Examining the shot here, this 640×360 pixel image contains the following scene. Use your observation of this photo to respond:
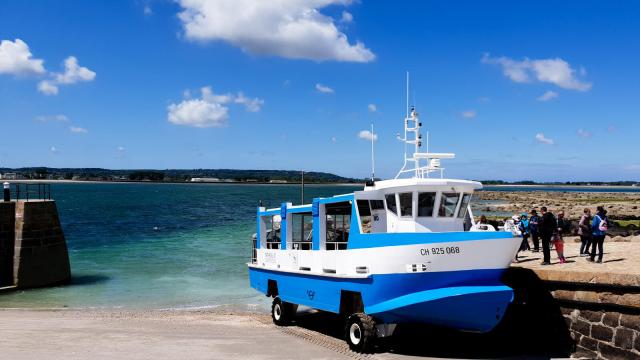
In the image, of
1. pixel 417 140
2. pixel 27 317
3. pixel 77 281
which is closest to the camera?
pixel 417 140

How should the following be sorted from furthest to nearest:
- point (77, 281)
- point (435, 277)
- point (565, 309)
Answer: point (77, 281) < point (565, 309) < point (435, 277)

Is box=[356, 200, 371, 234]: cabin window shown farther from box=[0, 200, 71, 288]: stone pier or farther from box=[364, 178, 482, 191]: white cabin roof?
box=[0, 200, 71, 288]: stone pier

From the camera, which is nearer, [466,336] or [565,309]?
[565,309]

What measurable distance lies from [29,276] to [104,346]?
14.6 m

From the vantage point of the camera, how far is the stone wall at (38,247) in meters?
26.6

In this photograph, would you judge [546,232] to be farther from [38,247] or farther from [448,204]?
[38,247]

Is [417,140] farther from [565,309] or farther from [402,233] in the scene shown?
[565,309]

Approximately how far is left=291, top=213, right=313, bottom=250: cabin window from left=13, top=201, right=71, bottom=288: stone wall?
15.2m

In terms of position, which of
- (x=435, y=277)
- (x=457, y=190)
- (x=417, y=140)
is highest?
(x=417, y=140)

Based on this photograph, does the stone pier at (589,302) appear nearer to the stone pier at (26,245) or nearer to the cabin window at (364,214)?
the cabin window at (364,214)

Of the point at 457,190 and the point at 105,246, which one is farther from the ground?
the point at 457,190

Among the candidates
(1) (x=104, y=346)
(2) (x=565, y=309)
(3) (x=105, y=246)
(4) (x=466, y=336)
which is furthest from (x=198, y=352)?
(3) (x=105, y=246)

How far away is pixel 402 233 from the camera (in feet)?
42.2

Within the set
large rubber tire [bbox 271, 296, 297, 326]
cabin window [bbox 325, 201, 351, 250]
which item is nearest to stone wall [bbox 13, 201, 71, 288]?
large rubber tire [bbox 271, 296, 297, 326]
